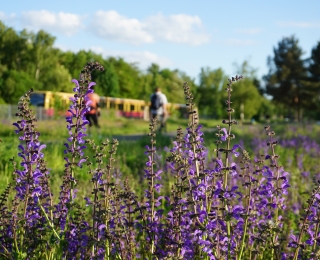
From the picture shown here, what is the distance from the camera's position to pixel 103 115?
39219mm

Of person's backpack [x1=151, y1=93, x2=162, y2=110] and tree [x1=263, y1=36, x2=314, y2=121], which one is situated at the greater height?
tree [x1=263, y1=36, x2=314, y2=121]

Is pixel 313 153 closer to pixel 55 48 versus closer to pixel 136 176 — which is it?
pixel 136 176

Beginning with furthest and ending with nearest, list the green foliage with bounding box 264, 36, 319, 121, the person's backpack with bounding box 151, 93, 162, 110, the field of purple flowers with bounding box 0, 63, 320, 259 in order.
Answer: the green foliage with bounding box 264, 36, 319, 121
the person's backpack with bounding box 151, 93, 162, 110
the field of purple flowers with bounding box 0, 63, 320, 259

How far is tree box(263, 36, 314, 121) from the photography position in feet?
196

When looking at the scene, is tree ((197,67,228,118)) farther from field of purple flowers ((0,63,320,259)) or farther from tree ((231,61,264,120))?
field of purple flowers ((0,63,320,259))

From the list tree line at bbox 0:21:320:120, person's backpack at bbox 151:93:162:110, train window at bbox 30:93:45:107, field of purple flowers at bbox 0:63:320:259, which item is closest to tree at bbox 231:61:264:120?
tree line at bbox 0:21:320:120

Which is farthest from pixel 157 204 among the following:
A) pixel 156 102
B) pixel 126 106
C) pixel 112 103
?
pixel 126 106

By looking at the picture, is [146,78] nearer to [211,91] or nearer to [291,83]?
[211,91]

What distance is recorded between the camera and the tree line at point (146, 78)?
42.1m

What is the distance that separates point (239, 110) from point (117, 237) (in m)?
66.6

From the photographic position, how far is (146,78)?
69.2 metres

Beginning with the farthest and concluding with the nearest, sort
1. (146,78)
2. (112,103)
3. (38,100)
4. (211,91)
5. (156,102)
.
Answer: (211,91) < (146,78) < (112,103) < (38,100) < (156,102)

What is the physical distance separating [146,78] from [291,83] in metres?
20.8

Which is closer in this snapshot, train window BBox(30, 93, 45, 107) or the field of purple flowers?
the field of purple flowers
